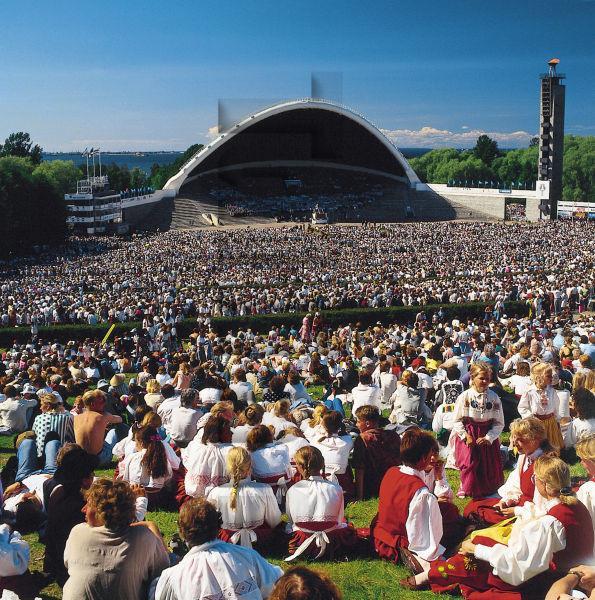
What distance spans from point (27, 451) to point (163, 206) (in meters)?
64.5

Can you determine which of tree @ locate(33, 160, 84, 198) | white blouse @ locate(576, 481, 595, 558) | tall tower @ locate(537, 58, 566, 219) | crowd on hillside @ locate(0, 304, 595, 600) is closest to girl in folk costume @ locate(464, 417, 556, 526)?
crowd on hillside @ locate(0, 304, 595, 600)

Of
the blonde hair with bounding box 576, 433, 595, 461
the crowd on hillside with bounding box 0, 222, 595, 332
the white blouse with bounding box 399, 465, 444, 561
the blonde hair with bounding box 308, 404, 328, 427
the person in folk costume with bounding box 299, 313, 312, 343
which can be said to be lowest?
the person in folk costume with bounding box 299, 313, 312, 343

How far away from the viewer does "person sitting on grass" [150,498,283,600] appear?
3908mm

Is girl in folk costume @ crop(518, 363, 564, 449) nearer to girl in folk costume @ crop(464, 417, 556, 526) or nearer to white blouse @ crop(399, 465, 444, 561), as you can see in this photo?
girl in folk costume @ crop(464, 417, 556, 526)

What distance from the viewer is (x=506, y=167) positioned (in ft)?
340

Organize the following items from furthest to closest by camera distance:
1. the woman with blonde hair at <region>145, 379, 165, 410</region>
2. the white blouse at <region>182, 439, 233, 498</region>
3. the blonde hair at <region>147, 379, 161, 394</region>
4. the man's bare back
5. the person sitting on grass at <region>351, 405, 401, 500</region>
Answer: the blonde hair at <region>147, 379, 161, 394</region>, the woman with blonde hair at <region>145, 379, 165, 410</region>, the person sitting on grass at <region>351, 405, 401, 500</region>, the man's bare back, the white blouse at <region>182, 439, 233, 498</region>

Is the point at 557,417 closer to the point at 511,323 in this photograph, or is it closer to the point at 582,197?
the point at 511,323

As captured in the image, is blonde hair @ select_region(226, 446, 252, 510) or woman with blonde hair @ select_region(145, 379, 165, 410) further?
woman with blonde hair @ select_region(145, 379, 165, 410)

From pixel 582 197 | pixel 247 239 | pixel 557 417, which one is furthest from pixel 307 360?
pixel 582 197

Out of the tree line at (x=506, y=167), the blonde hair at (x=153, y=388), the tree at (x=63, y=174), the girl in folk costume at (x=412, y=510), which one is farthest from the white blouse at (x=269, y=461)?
the tree line at (x=506, y=167)

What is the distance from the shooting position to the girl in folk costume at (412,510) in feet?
16.4

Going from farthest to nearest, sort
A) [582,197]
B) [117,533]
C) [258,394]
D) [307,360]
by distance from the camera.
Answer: [582,197], [307,360], [258,394], [117,533]

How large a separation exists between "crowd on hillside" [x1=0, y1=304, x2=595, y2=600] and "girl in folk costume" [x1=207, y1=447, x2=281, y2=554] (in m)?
0.01

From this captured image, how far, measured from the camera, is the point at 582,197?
91.5m
